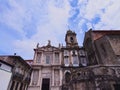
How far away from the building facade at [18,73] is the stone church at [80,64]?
4.95 feet

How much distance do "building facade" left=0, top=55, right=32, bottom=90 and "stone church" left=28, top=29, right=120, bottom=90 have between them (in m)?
1.51

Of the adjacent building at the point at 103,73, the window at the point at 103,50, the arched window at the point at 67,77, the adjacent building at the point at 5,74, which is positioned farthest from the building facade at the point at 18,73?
the window at the point at 103,50

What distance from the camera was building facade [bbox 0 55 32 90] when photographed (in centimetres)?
2020

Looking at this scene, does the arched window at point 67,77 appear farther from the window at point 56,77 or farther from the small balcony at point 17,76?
the small balcony at point 17,76

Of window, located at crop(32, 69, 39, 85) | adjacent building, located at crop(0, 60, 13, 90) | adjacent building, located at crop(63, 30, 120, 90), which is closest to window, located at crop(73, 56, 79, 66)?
adjacent building, located at crop(63, 30, 120, 90)

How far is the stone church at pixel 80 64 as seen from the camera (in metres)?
14.6

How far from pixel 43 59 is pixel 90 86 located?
662 inches

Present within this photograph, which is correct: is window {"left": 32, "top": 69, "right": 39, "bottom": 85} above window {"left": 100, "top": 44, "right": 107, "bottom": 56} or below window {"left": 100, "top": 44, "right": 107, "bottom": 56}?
below

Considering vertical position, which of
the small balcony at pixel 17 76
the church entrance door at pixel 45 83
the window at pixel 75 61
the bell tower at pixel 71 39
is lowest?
the church entrance door at pixel 45 83

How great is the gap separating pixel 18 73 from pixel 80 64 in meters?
14.7

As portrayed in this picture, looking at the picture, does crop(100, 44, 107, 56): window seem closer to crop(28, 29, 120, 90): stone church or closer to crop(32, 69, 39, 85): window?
crop(28, 29, 120, 90): stone church

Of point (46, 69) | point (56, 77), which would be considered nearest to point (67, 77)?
point (56, 77)

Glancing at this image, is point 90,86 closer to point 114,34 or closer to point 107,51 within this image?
point 107,51

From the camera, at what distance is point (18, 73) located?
875 inches
